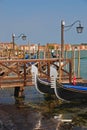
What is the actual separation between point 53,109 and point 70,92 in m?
1.34

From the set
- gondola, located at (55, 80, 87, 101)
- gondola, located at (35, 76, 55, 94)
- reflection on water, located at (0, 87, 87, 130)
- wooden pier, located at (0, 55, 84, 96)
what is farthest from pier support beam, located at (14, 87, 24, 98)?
gondola, located at (55, 80, 87, 101)

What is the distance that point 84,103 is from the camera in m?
15.3

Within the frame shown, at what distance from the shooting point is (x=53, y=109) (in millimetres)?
14164

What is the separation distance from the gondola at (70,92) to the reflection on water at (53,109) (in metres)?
0.23

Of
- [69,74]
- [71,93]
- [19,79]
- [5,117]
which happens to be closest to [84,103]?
[71,93]

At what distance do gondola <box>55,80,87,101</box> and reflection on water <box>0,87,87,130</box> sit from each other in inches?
9.2

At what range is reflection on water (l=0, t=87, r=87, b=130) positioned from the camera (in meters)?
11.1

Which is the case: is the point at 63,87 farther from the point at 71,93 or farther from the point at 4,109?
the point at 4,109

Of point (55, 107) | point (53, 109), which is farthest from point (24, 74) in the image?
point (53, 109)

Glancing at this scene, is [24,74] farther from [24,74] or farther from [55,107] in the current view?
[55,107]

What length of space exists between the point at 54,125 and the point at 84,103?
466cm

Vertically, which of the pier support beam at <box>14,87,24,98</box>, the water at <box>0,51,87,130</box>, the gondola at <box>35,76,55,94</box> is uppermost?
the gondola at <box>35,76,55,94</box>

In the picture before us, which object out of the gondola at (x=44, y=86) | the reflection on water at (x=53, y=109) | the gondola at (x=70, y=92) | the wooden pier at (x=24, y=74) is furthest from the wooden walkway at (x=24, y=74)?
the gondola at (x=70, y=92)

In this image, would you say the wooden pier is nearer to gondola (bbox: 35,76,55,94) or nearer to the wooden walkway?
the wooden walkway
